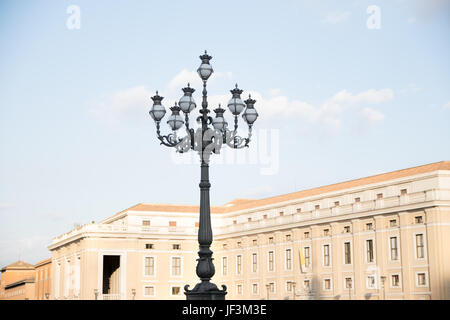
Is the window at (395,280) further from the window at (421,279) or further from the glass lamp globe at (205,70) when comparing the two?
the glass lamp globe at (205,70)

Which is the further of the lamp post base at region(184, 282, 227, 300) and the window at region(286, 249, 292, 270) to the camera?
the window at region(286, 249, 292, 270)

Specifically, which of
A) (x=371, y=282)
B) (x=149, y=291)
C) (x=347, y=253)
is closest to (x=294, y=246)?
(x=347, y=253)

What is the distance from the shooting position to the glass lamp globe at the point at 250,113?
20031 mm

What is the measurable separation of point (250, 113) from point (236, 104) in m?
0.75

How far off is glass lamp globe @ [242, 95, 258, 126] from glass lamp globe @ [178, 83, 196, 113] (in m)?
1.58

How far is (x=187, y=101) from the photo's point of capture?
62.7 feet

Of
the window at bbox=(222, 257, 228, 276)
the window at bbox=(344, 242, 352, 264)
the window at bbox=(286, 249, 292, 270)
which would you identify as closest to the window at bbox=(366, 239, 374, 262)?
the window at bbox=(344, 242, 352, 264)

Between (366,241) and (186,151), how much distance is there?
38856 mm

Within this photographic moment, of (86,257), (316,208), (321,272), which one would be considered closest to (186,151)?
(321,272)

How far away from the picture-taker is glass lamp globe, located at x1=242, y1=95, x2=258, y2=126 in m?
20.0

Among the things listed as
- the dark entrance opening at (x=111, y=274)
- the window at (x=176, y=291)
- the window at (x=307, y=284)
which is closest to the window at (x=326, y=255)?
the window at (x=307, y=284)

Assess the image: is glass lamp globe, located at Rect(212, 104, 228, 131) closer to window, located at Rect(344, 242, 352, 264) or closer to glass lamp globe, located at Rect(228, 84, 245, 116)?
glass lamp globe, located at Rect(228, 84, 245, 116)

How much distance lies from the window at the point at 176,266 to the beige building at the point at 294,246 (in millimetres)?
114

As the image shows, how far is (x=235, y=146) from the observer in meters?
19.8
